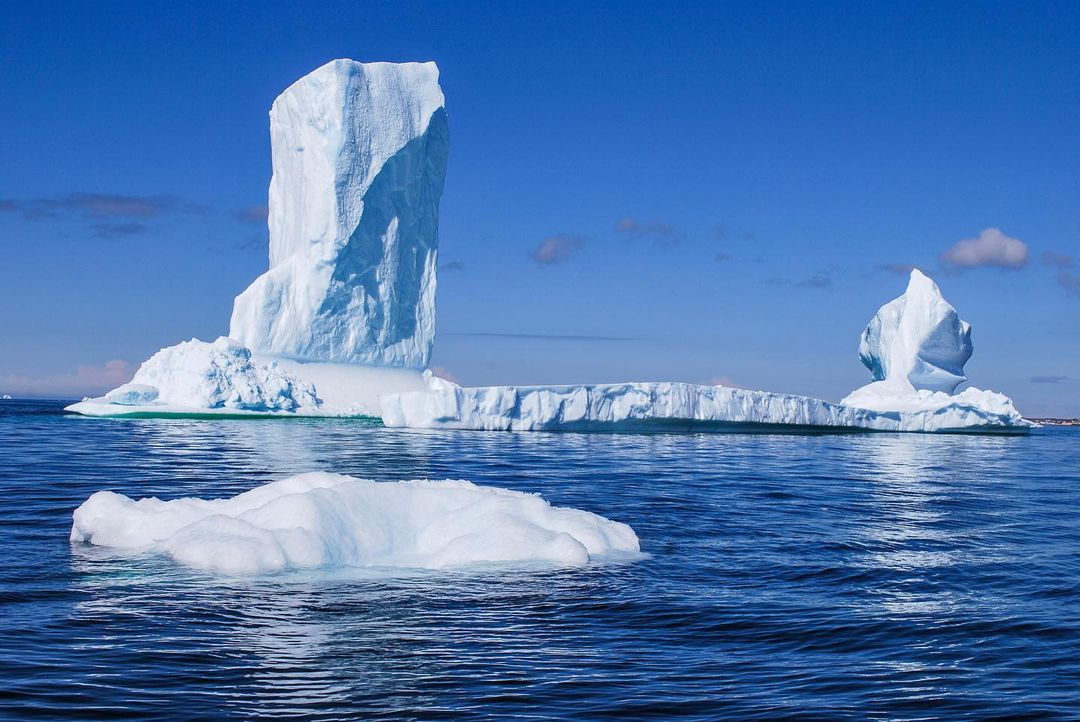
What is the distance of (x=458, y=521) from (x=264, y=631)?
3.12 meters

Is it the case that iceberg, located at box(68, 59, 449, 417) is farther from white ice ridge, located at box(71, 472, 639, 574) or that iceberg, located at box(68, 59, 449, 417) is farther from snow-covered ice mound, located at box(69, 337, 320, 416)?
white ice ridge, located at box(71, 472, 639, 574)

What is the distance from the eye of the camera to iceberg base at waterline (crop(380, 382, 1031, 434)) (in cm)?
3125

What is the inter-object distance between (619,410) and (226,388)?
50.1ft

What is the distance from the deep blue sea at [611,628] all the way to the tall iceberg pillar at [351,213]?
29160 millimetres

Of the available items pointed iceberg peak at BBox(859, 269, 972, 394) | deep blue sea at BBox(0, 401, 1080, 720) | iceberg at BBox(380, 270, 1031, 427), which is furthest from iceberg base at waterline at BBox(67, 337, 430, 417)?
deep blue sea at BBox(0, 401, 1080, 720)

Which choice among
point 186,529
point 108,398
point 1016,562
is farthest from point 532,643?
point 108,398

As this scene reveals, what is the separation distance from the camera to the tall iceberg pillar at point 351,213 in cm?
4069

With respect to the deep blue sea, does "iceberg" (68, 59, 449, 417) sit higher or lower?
higher

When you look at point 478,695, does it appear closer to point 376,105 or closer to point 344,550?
point 344,550

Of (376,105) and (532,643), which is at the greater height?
(376,105)

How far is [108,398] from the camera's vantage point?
3881 cm

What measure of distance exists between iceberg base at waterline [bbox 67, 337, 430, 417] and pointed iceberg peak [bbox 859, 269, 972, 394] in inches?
844

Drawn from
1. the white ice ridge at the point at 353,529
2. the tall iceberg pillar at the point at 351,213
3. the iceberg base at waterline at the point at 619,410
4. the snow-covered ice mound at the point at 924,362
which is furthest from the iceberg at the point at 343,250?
the white ice ridge at the point at 353,529

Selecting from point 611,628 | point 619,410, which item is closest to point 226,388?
point 619,410
